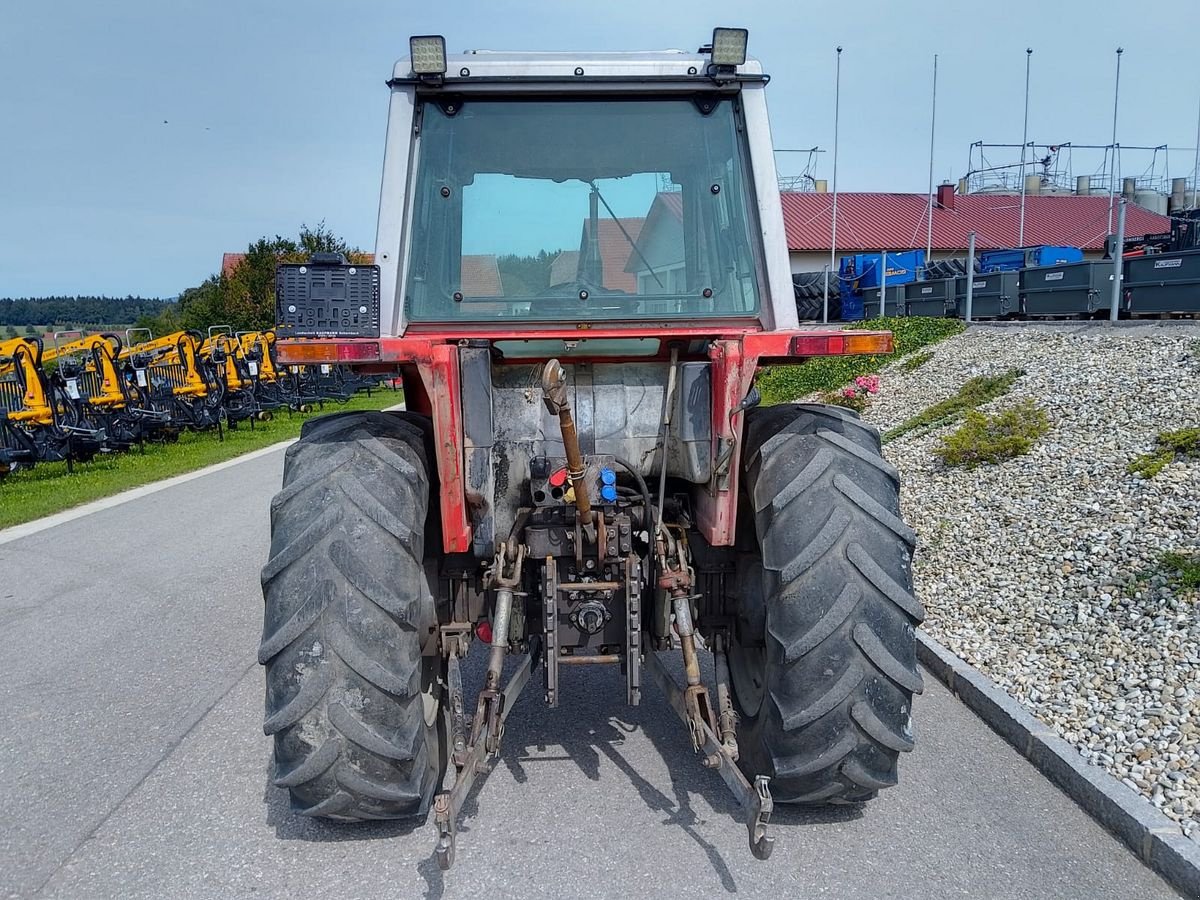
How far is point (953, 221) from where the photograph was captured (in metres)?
41.5

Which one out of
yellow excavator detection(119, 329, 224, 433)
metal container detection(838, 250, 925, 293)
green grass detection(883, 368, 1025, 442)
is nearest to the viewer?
green grass detection(883, 368, 1025, 442)

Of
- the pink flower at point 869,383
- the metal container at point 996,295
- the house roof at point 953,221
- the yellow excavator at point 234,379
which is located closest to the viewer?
the pink flower at point 869,383

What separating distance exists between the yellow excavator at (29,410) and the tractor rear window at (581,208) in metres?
10.8

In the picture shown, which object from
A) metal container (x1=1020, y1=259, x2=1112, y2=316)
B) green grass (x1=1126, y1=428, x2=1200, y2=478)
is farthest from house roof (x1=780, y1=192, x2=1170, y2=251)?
green grass (x1=1126, y1=428, x2=1200, y2=478)

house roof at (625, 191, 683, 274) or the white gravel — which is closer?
house roof at (625, 191, 683, 274)

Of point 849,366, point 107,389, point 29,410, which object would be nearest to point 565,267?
point 29,410

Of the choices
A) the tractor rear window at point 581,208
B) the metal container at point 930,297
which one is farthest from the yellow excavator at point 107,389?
the metal container at point 930,297

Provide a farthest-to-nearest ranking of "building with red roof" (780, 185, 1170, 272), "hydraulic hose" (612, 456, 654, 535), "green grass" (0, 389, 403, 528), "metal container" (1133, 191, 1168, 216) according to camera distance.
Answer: "metal container" (1133, 191, 1168, 216), "building with red roof" (780, 185, 1170, 272), "green grass" (0, 389, 403, 528), "hydraulic hose" (612, 456, 654, 535)

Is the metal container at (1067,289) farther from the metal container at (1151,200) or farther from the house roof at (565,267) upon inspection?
the metal container at (1151,200)

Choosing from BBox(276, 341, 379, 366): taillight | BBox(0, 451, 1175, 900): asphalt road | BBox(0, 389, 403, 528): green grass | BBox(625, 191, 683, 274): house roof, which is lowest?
BBox(0, 389, 403, 528): green grass

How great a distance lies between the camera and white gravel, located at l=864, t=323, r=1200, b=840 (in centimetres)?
404

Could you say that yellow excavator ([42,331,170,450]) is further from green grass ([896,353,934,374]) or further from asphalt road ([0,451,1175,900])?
green grass ([896,353,934,374])

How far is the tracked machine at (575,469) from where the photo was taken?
3150mm

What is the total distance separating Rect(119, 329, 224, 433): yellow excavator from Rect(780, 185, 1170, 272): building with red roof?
25.1 metres
